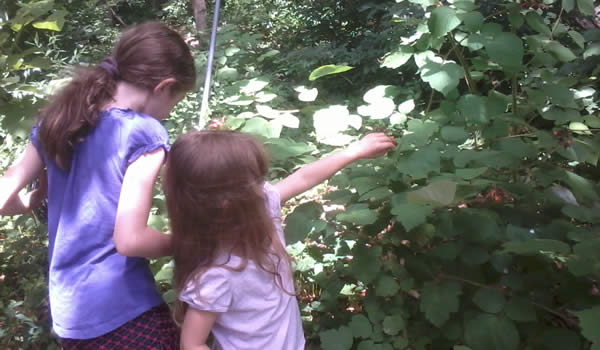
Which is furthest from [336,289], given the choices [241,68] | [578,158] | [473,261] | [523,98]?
[241,68]

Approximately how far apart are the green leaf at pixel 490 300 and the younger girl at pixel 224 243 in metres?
0.57

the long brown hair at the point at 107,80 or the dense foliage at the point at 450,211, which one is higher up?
the long brown hair at the point at 107,80

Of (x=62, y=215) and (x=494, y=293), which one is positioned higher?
(x=62, y=215)

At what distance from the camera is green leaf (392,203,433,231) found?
1.15 metres

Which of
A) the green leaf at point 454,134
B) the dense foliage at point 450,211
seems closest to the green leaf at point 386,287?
the dense foliage at point 450,211

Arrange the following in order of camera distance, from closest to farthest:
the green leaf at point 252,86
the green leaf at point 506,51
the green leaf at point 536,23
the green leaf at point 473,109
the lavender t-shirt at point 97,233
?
the lavender t-shirt at point 97,233
the green leaf at point 506,51
the green leaf at point 473,109
the green leaf at point 536,23
the green leaf at point 252,86

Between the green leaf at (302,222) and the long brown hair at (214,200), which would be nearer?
the long brown hair at (214,200)

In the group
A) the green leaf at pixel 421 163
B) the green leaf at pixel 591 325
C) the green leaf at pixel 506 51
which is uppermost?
the green leaf at pixel 506 51

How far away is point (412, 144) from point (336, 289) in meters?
0.56

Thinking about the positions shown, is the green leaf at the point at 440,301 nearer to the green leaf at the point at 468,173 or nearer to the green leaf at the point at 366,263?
the green leaf at the point at 366,263

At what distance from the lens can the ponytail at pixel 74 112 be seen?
3.70ft

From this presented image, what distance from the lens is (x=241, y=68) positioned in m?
3.31

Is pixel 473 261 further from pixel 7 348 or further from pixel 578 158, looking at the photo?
pixel 7 348

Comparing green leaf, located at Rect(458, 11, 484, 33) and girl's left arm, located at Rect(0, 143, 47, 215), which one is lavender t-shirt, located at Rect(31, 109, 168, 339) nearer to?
girl's left arm, located at Rect(0, 143, 47, 215)
